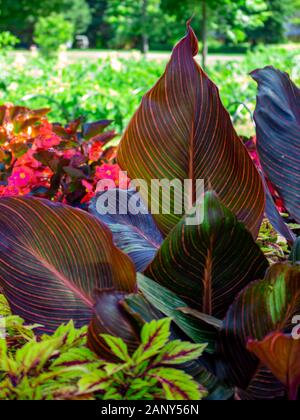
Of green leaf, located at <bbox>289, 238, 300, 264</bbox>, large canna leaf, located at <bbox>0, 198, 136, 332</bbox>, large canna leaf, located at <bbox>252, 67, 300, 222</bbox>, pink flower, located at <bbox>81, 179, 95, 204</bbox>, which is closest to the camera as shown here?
large canna leaf, located at <bbox>0, 198, 136, 332</bbox>

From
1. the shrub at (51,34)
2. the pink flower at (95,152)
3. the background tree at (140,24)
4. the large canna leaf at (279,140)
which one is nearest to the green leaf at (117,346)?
the large canna leaf at (279,140)

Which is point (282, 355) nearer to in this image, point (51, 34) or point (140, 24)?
point (51, 34)

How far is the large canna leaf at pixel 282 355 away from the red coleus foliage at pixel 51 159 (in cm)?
122

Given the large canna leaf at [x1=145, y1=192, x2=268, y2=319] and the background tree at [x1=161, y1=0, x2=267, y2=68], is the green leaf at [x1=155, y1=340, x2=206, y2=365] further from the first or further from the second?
the background tree at [x1=161, y1=0, x2=267, y2=68]

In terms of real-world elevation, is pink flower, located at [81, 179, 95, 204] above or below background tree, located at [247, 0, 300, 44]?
below

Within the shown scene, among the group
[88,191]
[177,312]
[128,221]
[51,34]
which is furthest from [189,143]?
[51,34]

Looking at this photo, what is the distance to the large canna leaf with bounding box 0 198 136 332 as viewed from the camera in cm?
116

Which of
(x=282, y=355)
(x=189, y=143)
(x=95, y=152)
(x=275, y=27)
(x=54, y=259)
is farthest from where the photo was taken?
(x=275, y=27)

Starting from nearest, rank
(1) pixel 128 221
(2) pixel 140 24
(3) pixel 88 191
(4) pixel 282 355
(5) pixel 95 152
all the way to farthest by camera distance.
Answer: (4) pixel 282 355, (1) pixel 128 221, (3) pixel 88 191, (5) pixel 95 152, (2) pixel 140 24

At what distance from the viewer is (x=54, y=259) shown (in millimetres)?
1193

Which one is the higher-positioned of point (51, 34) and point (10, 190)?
point (51, 34)

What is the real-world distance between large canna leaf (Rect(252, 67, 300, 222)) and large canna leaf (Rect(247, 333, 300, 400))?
0.56 metres

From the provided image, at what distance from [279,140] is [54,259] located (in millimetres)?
613

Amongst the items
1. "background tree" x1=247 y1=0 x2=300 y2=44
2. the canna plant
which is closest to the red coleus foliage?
the canna plant
